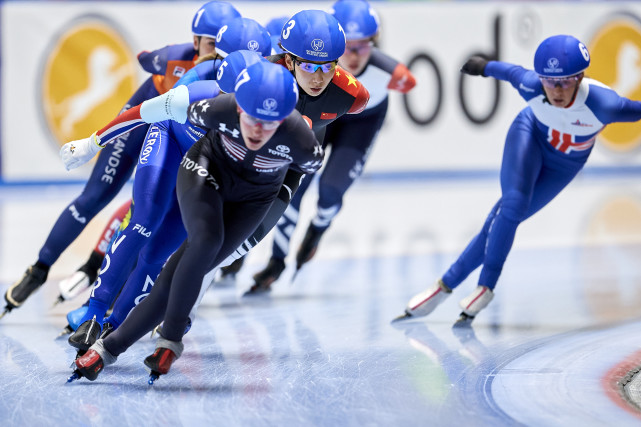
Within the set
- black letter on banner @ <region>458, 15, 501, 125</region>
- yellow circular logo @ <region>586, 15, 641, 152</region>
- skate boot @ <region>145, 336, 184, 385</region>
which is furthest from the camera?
yellow circular logo @ <region>586, 15, 641, 152</region>

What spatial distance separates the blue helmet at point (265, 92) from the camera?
3717 mm

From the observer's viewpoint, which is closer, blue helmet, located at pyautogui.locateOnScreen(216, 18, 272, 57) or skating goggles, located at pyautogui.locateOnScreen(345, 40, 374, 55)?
blue helmet, located at pyautogui.locateOnScreen(216, 18, 272, 57)

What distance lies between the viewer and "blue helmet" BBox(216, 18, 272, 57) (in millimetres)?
4945

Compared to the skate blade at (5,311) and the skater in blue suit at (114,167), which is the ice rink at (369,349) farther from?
the skater in blue suit at (114,167)

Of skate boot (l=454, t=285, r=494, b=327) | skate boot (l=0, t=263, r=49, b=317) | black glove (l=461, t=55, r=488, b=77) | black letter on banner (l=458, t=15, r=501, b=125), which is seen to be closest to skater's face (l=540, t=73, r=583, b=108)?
black glove (l=461, t=55, r=488, b=77)

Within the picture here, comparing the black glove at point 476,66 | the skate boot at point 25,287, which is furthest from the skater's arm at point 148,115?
the black glove at point 476,66

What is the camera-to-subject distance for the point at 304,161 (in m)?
4.02

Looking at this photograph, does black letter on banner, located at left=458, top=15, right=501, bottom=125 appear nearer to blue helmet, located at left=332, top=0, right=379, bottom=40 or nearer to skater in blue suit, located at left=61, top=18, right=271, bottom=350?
blue helmet, located at left=332, top=0, right=379, bottom=40

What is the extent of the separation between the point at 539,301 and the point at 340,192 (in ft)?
5.02

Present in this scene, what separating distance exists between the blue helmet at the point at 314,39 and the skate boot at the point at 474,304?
5.72 ft

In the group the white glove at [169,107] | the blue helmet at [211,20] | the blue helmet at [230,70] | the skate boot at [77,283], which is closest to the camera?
the white glove at [169,107]

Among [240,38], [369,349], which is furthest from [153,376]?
[240,38]

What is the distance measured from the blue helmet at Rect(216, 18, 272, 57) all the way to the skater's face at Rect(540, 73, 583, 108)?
1.57m

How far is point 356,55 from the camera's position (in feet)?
20.8
